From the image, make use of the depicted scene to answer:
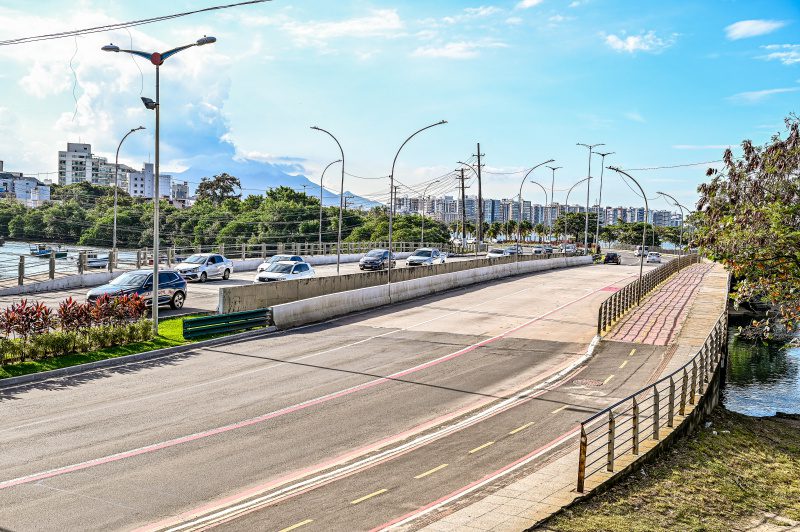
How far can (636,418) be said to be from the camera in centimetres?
1282

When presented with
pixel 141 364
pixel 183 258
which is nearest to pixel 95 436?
pixel 141 364

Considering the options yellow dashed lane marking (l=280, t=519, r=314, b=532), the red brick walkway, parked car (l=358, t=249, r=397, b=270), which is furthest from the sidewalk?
parked car (l=358, t=249, r=397, b=270)

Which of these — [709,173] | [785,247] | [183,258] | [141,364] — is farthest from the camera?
[183,258]

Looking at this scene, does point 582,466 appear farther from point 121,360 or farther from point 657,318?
point 657,318

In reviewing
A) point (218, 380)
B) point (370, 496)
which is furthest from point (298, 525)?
point (218, 380)

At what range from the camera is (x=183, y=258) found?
48.2 m

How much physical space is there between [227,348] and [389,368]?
19.9 feet

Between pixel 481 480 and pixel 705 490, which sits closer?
pixel 481 480

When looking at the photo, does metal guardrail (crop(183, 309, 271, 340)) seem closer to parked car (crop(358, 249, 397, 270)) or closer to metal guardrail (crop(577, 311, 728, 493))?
metal guardrail (crop(577, 311, 728, 493))

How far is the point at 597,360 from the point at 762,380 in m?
16.5

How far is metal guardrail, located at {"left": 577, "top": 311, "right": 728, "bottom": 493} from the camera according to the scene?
11.8 m

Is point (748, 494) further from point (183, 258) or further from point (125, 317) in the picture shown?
point (183, 258)

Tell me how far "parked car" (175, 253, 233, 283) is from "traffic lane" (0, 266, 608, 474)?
46.9 feet

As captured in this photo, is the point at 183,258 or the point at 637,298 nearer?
the point at 637,298
